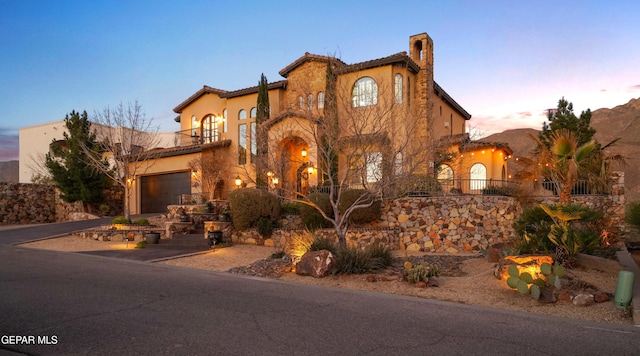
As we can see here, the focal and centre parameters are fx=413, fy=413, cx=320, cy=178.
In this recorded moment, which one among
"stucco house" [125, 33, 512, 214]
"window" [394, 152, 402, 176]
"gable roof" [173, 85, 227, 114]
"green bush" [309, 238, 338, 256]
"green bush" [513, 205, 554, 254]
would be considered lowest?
"green bush" [309, 238, 338, 256]

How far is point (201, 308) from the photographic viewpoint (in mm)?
6809

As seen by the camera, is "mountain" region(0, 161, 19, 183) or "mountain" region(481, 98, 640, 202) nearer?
"mountain" region(481, 98, 640, 202)

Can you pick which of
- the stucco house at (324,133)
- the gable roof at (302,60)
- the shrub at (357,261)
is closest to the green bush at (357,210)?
the stucco house at (324,133)

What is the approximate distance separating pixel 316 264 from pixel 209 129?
22.1 m

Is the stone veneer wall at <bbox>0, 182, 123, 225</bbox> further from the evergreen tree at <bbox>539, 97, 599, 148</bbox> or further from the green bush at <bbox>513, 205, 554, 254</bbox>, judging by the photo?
the evergreen tree at <bbox>539, 97, 599, 148</bbox>

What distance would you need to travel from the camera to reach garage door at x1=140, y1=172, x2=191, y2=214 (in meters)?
28.4

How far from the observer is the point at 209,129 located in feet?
98.2

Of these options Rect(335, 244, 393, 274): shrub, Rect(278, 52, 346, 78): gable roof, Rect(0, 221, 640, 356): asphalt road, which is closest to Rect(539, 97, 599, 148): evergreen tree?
Rect(278, 52, 346, 78): gable roof

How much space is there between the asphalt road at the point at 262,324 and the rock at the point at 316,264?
1.03m

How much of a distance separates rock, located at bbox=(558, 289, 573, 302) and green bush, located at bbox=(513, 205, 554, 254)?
7.53 ft

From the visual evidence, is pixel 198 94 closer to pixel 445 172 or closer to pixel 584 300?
pixel 445 172

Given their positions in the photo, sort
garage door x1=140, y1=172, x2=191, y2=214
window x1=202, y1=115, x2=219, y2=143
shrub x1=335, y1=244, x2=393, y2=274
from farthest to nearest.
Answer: window x1=202, y1=115, x2=219, y2=143, garage door x1=140, y1=172, x2=191, y2=214, shrub x1=335, y1=244, x2=393, y2=274

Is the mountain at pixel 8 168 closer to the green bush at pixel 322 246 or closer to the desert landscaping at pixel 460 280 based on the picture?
the desert landscaping at pixel 460 280

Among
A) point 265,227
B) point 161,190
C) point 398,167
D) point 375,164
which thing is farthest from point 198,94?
point 398,167
